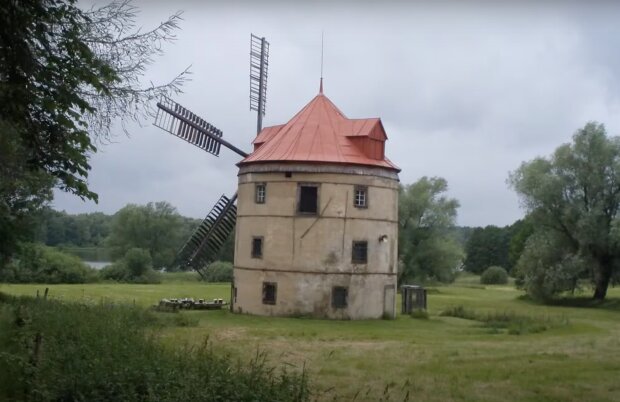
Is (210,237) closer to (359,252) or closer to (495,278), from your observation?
(359,252)

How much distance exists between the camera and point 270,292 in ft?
109

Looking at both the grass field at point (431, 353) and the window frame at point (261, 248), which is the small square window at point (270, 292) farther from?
the window frame at point (261, 248)

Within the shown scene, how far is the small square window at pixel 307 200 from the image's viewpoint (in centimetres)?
3294

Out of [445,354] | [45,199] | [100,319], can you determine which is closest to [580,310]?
[445,354]

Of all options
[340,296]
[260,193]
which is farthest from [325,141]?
[340,296]

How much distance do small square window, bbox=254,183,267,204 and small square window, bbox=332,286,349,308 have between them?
5139mm

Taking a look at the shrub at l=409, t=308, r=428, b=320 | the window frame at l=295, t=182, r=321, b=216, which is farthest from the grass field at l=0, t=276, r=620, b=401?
the window frame at l=295, t=182, r=321, b=216

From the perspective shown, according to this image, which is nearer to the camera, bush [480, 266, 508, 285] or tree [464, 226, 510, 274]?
bush [480, 266, 508, 285]

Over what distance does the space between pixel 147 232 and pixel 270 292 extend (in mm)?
60495

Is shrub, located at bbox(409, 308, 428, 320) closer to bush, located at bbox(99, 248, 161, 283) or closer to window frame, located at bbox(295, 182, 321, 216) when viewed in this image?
window frame, located at bbox(295, 182, 321, 216)

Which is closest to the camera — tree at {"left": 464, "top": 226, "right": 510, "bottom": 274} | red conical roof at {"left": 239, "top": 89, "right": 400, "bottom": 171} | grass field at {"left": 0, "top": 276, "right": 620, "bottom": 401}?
grass field at {"left": 0, "top": 276, "right": 620, "bottom": 401}

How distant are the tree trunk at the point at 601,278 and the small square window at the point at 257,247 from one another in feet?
79.3

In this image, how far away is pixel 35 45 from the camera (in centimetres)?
1151

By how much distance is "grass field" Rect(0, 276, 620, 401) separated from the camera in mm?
14812
